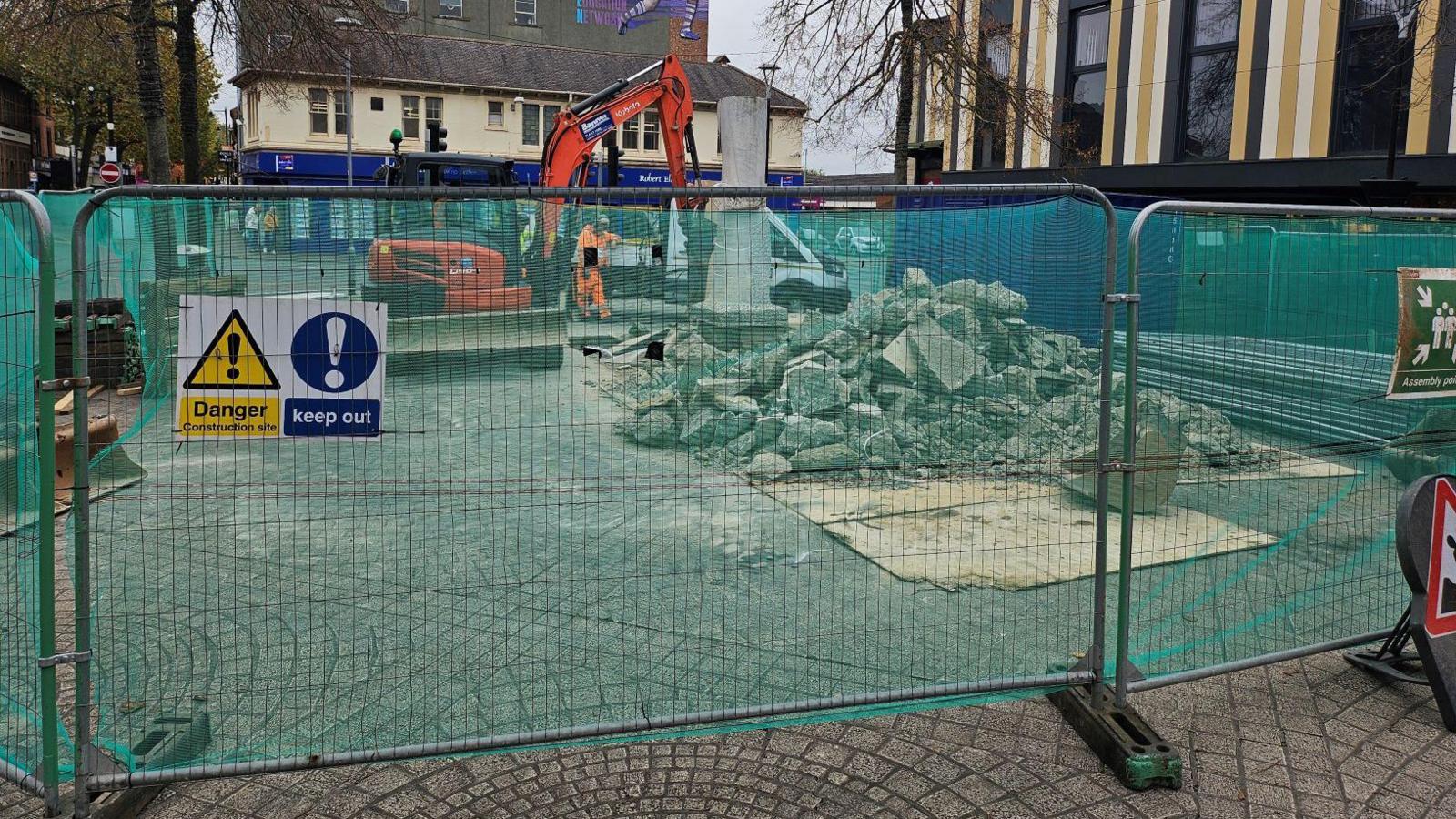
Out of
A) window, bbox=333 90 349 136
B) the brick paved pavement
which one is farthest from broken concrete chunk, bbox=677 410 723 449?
window, bbox=333 90 349 136

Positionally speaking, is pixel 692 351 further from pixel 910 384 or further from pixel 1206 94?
pixel 1206 94

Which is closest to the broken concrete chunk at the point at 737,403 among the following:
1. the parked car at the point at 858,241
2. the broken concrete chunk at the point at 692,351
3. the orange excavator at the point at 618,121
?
the broken concrete chunk at the point at 692,351

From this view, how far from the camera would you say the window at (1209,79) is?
21047mm

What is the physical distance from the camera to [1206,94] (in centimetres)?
2153

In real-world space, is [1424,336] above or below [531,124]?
below

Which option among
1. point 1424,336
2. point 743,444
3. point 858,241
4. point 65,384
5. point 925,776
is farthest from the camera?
point 743,444

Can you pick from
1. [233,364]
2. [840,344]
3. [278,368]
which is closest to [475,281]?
[278,368]

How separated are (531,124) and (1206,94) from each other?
4419 centimetres

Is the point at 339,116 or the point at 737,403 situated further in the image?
the point at 339,116

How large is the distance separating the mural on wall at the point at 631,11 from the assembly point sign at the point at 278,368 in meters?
66.0

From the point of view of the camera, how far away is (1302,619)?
5.09 m

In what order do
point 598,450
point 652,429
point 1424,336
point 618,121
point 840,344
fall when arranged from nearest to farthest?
1. point 598,450
2. point 1424,336
3. point 652,429
4. point 840,344
5. point 618,121

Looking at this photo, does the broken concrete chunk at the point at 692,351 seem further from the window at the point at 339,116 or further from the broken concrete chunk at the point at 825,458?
the window at the point at 339,116

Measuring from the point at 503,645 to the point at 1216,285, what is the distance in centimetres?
358
